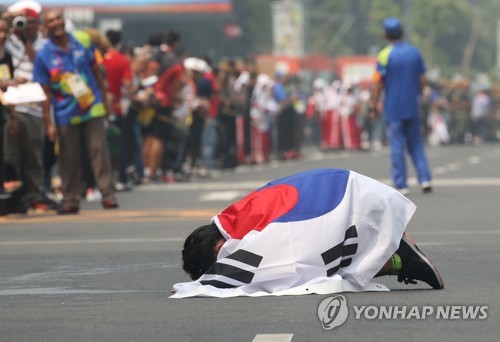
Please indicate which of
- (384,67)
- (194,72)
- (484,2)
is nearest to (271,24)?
(484,2)

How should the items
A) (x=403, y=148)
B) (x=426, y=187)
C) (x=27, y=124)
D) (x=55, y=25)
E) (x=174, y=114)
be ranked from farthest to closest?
(x=174, y=114) → (x=426, y=187) → (x=403, y=148) → (x=27, y=124) → (x=55, y=25)

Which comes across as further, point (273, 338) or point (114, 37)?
point (114, 37)

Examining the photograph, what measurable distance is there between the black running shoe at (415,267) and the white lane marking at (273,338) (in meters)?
1.91

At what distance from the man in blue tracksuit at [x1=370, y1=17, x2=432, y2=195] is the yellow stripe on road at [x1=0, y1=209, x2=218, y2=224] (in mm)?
3543

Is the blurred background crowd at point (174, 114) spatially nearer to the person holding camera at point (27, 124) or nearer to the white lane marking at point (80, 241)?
the person holding camera at point (27, 124)

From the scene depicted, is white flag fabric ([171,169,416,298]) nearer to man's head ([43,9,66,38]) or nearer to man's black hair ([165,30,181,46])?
man's head ([43,9,66,38])

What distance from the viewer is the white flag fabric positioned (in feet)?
31.2

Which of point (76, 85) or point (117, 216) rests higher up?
point (76, 85)

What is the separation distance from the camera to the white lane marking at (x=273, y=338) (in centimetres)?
787

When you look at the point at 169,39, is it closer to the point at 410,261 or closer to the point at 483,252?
the point at 483,252

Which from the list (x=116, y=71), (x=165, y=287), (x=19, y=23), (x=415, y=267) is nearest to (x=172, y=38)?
(x=116, y=71)

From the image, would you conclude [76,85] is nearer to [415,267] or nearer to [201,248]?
[201,248]

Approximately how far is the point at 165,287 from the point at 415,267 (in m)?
1.54

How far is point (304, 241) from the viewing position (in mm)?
9531
